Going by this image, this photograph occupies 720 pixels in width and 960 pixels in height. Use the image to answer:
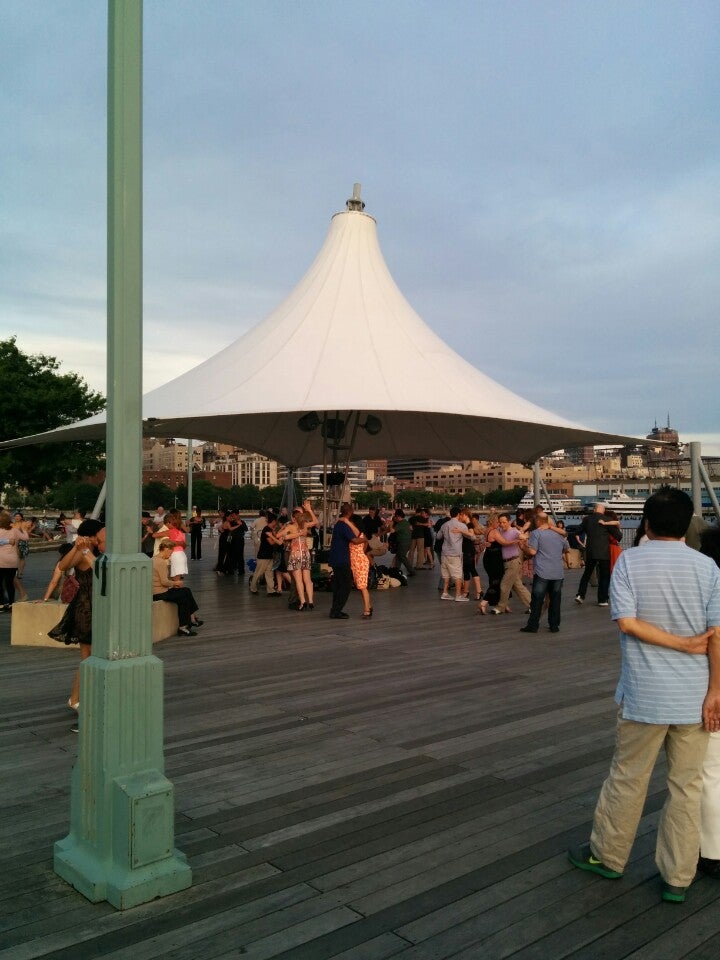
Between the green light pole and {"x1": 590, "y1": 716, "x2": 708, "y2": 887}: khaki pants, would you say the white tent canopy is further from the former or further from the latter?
{"x1": 590, "y1": 716, "x2": 708, "y2": 887}: khaki pants

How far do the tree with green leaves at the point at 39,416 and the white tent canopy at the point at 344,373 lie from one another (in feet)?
61.5

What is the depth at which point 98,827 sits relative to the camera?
3.26 meters

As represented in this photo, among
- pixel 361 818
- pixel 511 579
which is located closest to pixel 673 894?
pixel 361 818

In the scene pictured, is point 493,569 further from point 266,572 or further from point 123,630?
point 123,630

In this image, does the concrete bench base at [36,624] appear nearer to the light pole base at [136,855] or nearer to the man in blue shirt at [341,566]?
the man in blue shirt at [341,566]

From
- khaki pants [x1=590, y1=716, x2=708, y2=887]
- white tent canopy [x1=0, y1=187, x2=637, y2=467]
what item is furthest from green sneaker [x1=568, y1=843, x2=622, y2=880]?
white tent canopy [x1=0, y1=187, x2=637, y2=467]

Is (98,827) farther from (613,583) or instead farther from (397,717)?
(397,717)

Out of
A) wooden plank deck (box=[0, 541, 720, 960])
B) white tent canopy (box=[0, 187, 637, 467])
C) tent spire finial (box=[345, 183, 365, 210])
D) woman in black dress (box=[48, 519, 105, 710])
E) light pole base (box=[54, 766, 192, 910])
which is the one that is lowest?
wooden plank deck (box=[0, 541, 720, 960])

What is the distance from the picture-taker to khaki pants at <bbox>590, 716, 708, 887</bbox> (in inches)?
129

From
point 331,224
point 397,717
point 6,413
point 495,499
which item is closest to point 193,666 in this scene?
point 397,717

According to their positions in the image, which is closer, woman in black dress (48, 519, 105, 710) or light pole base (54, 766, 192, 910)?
light pole base (54, 766, 192, 910)

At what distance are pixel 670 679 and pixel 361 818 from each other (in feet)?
5.80

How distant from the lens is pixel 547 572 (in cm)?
1006

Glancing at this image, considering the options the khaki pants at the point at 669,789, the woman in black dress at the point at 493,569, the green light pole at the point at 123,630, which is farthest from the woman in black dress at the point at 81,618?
the woman in black dress at the point at 493,569
